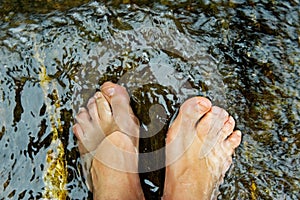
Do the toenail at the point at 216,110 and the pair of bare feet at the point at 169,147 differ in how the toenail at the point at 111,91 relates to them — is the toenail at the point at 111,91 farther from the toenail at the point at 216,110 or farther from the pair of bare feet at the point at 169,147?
the toenail at the point at 216,110

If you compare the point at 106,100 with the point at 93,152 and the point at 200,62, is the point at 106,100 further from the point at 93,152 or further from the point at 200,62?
the point at 200,62

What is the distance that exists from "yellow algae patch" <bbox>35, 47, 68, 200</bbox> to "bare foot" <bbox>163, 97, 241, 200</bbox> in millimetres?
495

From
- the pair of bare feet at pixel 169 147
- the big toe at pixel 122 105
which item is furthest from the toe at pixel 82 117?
the big toe at pixel 122 105

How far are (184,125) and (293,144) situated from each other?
0.52 metres

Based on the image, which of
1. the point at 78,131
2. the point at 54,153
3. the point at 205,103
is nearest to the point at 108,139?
the point at 78,131

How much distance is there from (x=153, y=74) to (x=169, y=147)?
360 millimetres

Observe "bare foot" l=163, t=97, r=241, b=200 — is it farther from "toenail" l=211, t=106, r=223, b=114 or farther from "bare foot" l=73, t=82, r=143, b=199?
"bare foot" l=73, t=82, r=143, b=199

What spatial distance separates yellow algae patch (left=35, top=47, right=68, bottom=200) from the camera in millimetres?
1972

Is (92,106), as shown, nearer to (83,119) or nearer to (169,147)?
(83,119)

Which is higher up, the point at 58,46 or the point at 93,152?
the point at 58,46

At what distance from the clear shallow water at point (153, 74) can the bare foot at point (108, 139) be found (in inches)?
1.7

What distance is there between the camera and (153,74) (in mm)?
2035

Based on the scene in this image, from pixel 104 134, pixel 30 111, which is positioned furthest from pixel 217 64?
pixel 30 111

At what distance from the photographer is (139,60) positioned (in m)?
2.04
